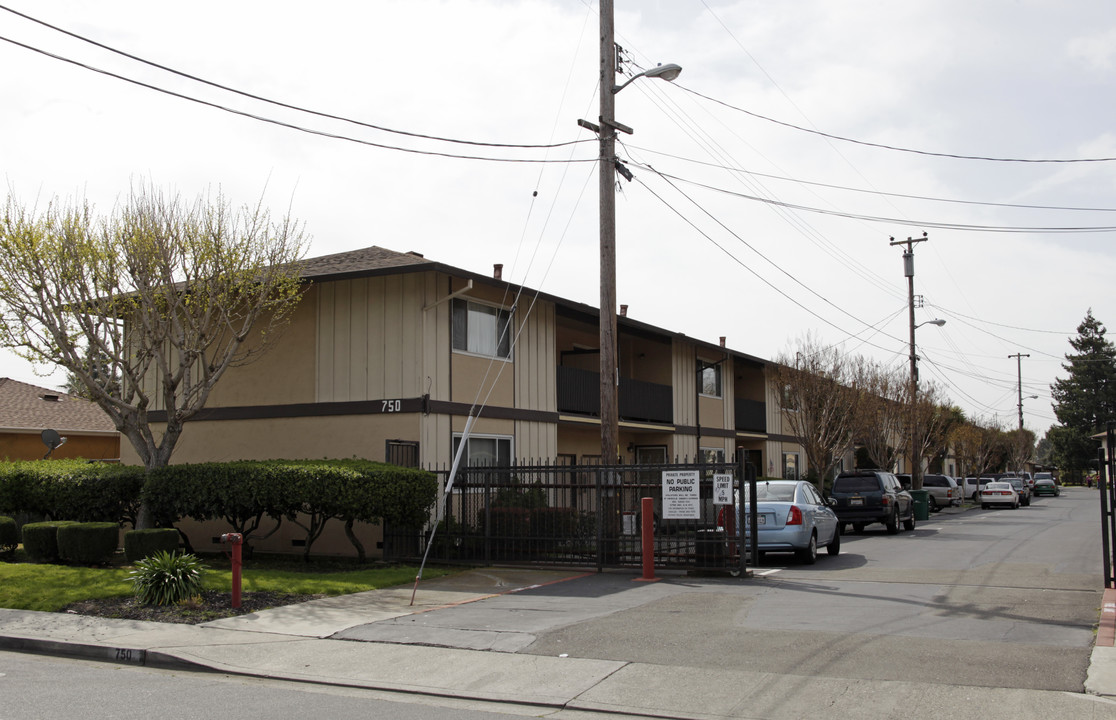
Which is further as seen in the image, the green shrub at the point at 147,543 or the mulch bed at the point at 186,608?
the green shrub at the point at 147,543

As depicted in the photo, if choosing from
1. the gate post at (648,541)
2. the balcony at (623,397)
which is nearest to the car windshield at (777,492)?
the gate post at (648,541)

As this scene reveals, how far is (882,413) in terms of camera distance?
119 feet

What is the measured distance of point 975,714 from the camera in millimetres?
6723

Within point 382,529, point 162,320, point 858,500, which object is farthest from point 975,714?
point 858,500

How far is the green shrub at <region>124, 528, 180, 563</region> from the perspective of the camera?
14.3 m

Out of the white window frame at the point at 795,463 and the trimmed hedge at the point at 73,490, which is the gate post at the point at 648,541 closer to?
the trimmed hedge at the point at 73,490

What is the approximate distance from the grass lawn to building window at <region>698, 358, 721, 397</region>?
1737 cm

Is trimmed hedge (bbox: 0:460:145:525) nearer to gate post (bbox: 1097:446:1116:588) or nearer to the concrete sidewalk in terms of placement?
the concrete sidewalk

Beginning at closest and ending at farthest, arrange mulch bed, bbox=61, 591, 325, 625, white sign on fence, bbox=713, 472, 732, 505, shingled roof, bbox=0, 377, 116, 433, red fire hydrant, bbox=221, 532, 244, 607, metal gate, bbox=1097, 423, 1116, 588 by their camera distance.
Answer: metal gate, bbox=1097, 423, 1116, 588
mulch bed, bbox=61, 591, 325, 625
red fire hydrant, bbox=221, 532, 244, 607
white sign on fence, bbox=713, 472, 732, 505
shingled roof, bbox=0, 377, 116, 433

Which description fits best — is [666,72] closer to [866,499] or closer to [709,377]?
[866,499]

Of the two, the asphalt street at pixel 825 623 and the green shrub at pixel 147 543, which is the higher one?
the green shrub at pixel 147 543

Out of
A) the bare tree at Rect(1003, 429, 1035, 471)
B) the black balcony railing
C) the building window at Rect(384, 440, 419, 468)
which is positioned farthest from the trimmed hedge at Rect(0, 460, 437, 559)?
the bare tree at Rect(1003, 429, 1035, 471)

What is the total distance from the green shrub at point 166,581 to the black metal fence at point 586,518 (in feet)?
11.4

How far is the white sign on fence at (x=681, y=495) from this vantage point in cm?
1427
